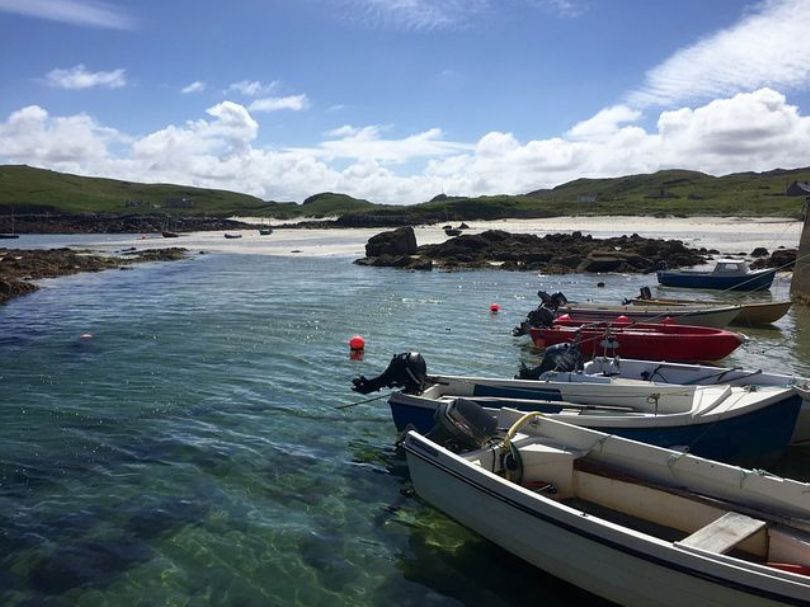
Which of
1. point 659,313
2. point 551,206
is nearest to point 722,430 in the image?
point 659,313

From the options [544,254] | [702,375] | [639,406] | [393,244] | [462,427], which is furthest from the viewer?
[393,244]

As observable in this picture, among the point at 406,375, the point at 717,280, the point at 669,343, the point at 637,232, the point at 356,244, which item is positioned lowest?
the point at 669,343

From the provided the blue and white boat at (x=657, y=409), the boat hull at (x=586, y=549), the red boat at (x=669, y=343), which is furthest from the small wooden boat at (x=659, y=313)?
the boat hull at (x=586, y=549)

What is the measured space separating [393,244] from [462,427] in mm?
50342

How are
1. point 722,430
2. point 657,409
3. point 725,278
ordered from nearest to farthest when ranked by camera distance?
point 722,430 → point 657,409 → point 725,278

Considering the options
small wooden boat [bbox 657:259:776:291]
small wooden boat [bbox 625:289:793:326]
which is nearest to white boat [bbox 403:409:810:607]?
small wooden boat [bbox 625:289:793:326]

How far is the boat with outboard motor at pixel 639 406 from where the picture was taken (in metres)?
10.4

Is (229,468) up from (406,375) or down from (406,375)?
down

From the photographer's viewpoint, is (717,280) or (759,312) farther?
(717,280)

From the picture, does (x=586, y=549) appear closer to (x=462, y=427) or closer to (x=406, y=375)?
(x=462, y=427)

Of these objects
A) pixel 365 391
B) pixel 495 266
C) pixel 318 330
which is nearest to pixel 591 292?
pixel 495 266

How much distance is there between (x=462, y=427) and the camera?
988 centimetres

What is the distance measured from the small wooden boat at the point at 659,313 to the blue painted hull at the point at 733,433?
11.3 metres

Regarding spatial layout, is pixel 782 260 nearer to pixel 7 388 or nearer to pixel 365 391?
pixel 365 391
